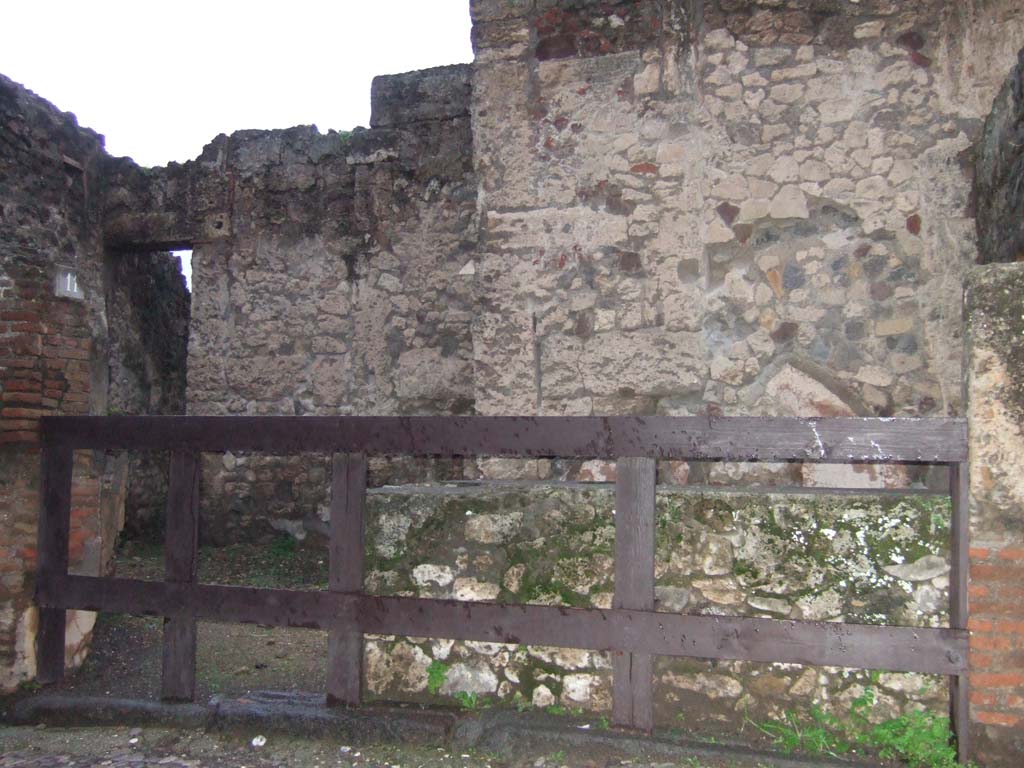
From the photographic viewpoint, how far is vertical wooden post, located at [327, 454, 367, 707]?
3.19m

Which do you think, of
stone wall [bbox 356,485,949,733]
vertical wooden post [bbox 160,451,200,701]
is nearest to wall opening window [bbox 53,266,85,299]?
vertical wooden post [bbox 160,451,200,701]

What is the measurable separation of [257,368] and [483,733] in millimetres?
4869

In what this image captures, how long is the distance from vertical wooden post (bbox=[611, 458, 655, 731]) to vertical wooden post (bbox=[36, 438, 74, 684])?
2336mm

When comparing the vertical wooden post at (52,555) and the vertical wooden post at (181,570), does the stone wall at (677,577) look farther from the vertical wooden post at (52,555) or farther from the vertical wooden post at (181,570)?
the vertical wooden post at (52,555)

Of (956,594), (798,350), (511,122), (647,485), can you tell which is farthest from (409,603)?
(511,122)

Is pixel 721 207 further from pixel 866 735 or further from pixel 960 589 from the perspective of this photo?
pixel 866 735

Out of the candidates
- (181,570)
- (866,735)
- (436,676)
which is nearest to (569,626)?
(436,676)

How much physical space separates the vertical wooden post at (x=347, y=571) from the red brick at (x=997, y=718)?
6.75 feet

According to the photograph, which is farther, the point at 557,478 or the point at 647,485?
the point at 557,478

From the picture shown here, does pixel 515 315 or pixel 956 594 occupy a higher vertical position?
pixel 515 315

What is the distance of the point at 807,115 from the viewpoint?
13.9ft

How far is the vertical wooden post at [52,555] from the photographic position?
3627 mm

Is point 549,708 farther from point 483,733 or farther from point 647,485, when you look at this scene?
point 647,485

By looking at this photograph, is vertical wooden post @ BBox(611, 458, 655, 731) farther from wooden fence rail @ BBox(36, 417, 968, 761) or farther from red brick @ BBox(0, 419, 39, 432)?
red brick @ BBox(0, 419, 39, 432)
